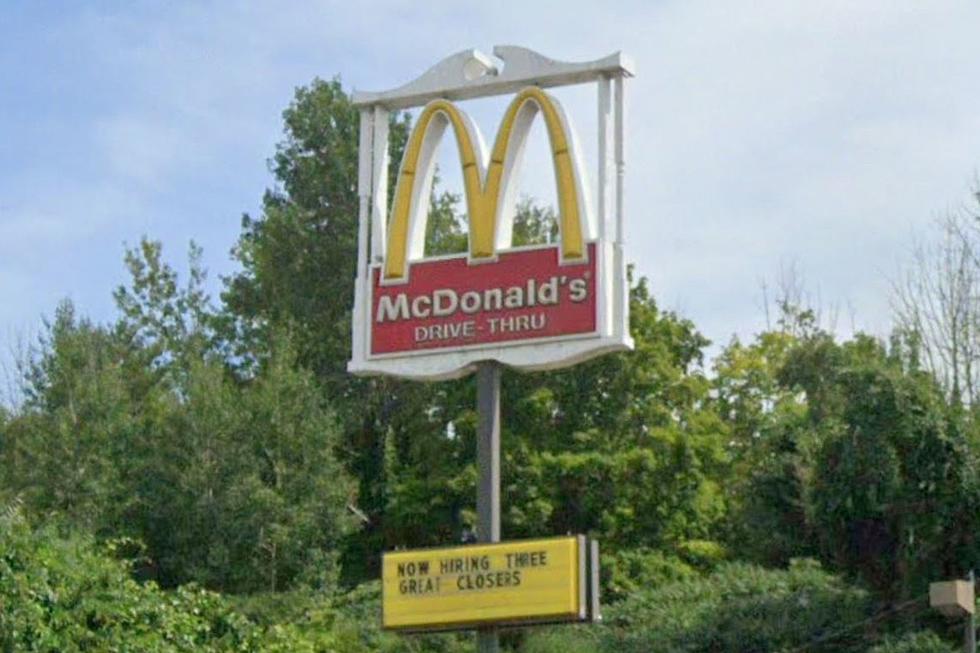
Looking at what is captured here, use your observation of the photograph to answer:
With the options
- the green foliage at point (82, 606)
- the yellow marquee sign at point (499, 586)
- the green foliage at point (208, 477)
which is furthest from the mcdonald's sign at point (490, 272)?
the green foliage at point (208, 477)

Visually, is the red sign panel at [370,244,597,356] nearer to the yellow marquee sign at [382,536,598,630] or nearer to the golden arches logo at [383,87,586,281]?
the golden arches logo at [383,87,586,281]

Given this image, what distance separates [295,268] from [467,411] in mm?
7520

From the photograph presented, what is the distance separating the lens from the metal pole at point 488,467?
2489 cm

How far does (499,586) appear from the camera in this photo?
24.6 m

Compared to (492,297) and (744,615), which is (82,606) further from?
(744,615)

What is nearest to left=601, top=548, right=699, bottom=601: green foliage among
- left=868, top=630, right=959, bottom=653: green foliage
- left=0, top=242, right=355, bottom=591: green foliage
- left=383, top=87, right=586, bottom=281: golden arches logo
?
left=0, top=242, right=355, bottom=591: green foliage

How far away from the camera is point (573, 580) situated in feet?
79.8

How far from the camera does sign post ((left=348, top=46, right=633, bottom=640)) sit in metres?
24.6

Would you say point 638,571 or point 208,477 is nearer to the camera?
point 208,477

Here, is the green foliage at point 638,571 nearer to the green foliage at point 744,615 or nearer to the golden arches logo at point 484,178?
the green foliage at point 744,615

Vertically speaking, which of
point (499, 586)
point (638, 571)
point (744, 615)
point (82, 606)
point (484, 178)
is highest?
point (484, 178)

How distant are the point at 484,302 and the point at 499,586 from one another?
10.2ft

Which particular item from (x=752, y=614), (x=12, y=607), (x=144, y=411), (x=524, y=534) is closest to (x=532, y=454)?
(x=524, y=534)

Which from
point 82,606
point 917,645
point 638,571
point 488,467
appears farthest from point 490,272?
point 638,571
